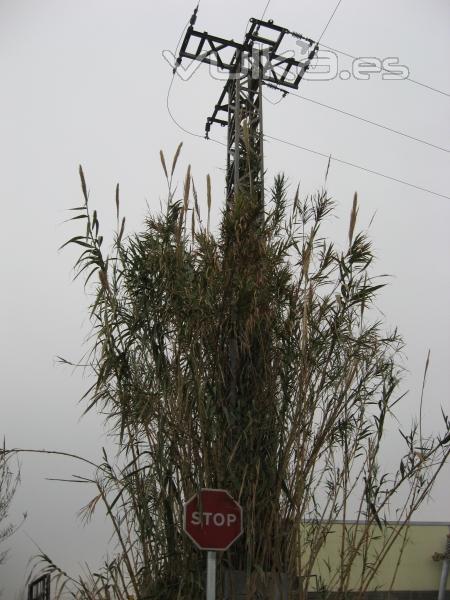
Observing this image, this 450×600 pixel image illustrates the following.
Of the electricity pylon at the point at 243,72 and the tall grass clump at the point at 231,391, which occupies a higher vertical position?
the electricity pylon at the point at 243,72

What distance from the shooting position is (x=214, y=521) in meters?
2.43

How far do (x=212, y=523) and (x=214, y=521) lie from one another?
0.4 inches

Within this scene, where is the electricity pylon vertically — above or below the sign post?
above

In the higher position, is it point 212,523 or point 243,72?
point 243,72

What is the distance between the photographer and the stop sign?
7.90 ft

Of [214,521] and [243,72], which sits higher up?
[243,72]

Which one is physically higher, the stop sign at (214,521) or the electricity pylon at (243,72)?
the electricity pylon at (243,72)

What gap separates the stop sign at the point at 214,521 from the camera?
94.8 inches

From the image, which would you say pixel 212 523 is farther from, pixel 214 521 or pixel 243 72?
pixel 243 72

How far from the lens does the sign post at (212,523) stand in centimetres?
240

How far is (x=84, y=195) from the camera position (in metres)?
3.43

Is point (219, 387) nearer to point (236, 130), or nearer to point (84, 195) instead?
point (84, 195)

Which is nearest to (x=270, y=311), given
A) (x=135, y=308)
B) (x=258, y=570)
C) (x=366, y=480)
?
(x=135, y=308)

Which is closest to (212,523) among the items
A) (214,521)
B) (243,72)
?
(214,521)
